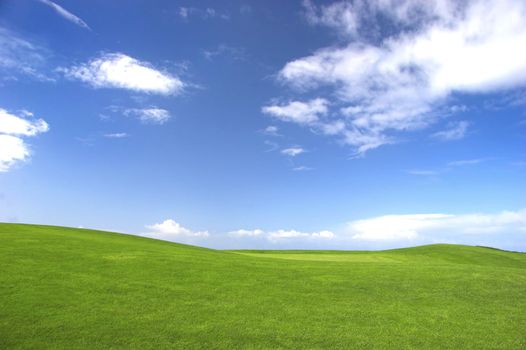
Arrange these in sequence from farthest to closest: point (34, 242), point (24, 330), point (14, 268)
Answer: point (34, 242) < point (14, 268) < point (24, 330)

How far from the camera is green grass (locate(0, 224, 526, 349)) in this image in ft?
41.2

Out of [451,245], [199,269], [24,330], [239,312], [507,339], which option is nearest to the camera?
[24,330]

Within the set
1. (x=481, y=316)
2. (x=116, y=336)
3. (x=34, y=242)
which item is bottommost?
(x=116, y=336)

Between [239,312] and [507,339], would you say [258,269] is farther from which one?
[507,339]

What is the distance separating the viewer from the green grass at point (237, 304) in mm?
12570

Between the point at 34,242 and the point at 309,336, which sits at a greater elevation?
the point at 34,242

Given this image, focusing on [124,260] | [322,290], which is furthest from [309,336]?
[124,260]

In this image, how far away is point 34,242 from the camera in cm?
2333

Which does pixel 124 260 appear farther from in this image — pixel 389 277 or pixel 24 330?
pixel 389 277

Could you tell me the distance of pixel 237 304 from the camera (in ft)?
50.9

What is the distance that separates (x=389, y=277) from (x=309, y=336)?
9560 millimetres

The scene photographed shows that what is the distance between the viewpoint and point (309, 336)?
42.8 feet

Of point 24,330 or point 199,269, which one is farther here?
point 199,269

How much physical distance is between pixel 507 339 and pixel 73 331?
A: 1589cm
